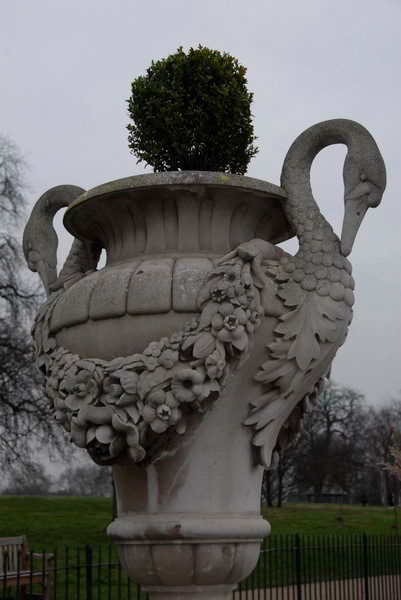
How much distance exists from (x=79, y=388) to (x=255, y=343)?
0.87 metres

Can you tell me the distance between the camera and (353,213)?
4.22 meters

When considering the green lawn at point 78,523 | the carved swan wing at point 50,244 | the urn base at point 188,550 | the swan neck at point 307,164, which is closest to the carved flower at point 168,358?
the urn base at point 188,550

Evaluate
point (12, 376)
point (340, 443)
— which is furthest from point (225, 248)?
point (340, 443)

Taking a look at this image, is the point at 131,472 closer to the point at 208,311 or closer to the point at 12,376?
the point at 208,311

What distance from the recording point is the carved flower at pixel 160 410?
361 centimetres

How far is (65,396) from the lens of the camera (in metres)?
3.89

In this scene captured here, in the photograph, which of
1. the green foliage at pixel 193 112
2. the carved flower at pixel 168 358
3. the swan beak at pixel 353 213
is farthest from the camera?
the green foliage at pixel 193 112

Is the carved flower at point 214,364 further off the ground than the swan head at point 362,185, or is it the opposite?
the swan head at point 362,185

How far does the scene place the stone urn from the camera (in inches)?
146

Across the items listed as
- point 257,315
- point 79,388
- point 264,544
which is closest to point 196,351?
point 257,315

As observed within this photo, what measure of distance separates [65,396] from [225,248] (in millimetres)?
1130

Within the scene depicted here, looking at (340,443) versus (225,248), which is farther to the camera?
(340,443)

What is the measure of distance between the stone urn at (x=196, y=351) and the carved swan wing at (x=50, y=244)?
0.51m

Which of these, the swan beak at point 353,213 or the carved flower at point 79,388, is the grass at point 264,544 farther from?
the carved flower at point 79,388
